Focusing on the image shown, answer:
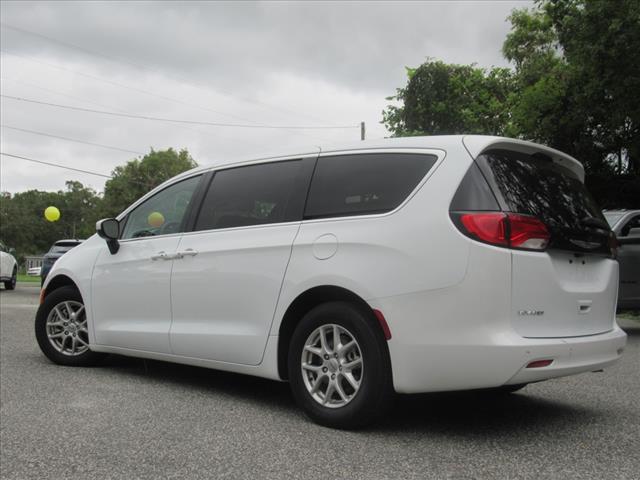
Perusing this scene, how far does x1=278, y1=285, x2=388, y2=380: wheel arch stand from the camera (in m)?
4.26

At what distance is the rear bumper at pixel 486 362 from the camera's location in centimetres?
374

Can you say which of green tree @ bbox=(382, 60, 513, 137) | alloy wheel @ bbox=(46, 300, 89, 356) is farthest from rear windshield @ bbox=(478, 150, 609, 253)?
green tree @ bbox=(382, 60, 513, 137)

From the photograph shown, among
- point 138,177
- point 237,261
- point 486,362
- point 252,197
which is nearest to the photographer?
point 486,362

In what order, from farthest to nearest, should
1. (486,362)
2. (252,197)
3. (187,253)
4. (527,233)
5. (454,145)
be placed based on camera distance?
(187,253) < (252,197) < (454,145) < (527,233) < (486,362)

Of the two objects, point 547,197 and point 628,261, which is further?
point 628,261

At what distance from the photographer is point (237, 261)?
4934mm

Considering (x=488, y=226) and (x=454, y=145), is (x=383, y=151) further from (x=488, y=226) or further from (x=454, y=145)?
(x=488, y=226)

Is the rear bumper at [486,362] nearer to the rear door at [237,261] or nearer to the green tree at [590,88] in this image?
the rear door at [237,261]

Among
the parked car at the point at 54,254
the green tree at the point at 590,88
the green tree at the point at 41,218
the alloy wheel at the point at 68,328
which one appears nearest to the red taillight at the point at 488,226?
the alloy wheel at the point at 68,328

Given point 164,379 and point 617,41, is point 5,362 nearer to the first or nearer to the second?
point 164,379

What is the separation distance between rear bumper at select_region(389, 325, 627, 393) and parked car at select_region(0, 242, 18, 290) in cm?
1997

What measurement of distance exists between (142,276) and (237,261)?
1.18 metres

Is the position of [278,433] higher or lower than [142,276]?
lower

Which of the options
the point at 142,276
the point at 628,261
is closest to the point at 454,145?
the point at 142,276
